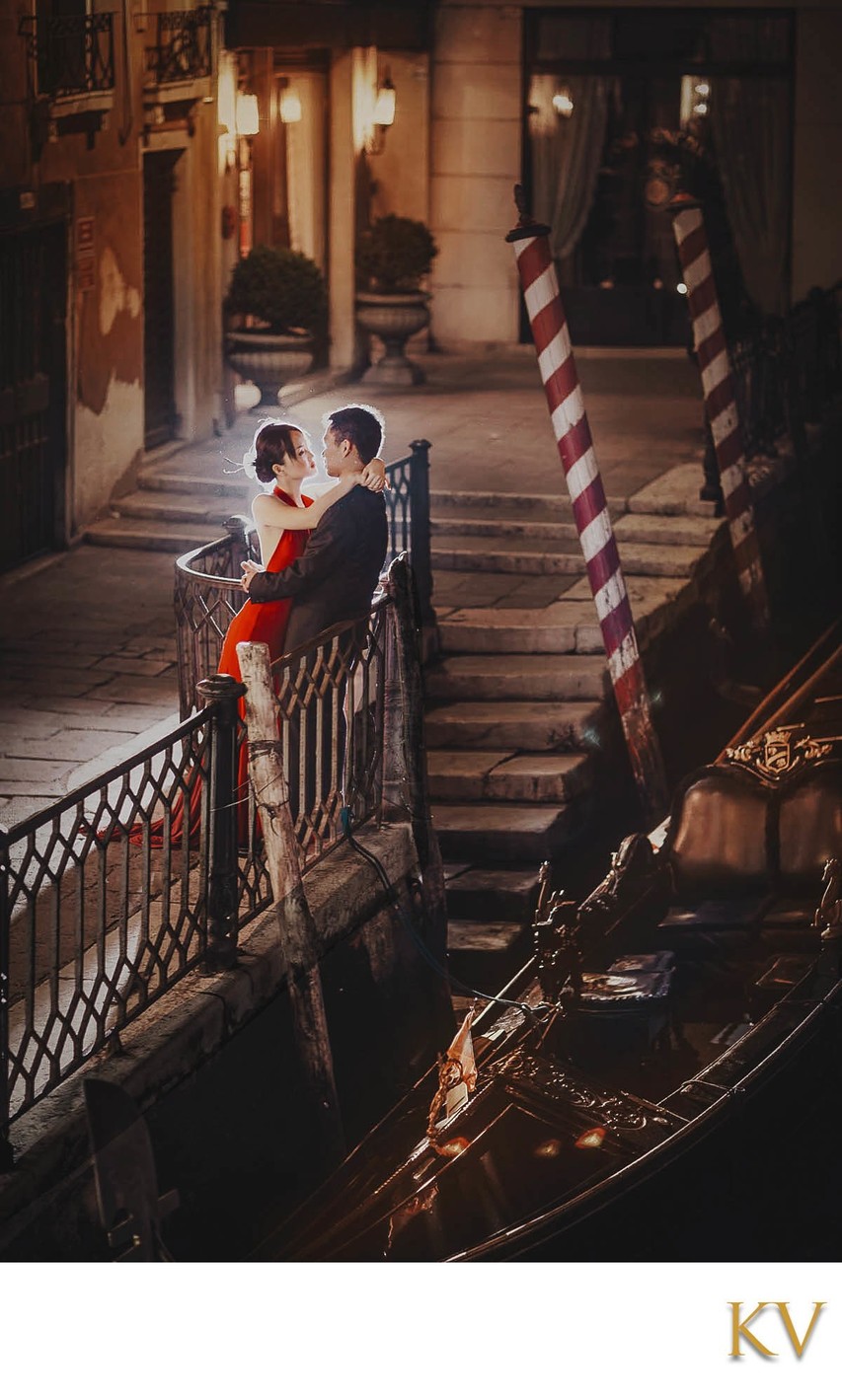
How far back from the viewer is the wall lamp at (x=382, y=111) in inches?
527

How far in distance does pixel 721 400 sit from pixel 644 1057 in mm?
3747

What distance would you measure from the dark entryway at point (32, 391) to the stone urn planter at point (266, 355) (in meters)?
1.62

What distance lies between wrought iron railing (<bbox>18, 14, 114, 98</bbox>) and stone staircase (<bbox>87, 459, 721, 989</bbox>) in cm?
177

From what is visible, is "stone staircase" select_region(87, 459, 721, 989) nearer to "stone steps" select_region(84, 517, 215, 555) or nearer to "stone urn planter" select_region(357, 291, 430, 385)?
"stone steps" select_region(84, 517, 215, 555)

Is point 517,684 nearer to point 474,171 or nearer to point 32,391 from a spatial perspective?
point 32,391

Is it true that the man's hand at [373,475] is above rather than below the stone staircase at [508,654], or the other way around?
above

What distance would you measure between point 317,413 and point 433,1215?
7137 millimetres

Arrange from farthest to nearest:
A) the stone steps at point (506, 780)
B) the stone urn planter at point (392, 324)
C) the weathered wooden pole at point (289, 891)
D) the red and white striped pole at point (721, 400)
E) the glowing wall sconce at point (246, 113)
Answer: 1. the stone urn planter at point (392, 324)
2. the glowing wall sconce at point (246, 113)
3. the red and white striped pole at point (721, 400)
4. the stone steps at point (506, 780)
5. the weathered wooden pole at point (289, 891)

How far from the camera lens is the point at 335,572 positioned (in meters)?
5.51

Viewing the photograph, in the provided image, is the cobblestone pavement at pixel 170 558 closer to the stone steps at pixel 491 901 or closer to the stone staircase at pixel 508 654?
the stone staircase at pixel 508 654

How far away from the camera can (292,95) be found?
12.4m

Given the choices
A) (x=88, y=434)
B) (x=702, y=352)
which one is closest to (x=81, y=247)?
(x=88, y=434)

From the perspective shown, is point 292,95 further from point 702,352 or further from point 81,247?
point 702,352

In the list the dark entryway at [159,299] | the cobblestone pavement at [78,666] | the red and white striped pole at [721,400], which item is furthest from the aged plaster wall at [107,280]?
the red and white striped pole at [721,400]
